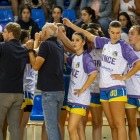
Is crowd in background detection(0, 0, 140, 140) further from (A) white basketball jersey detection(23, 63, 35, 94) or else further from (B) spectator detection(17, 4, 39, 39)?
(B) spectator detection(17, 4, 39, 39)


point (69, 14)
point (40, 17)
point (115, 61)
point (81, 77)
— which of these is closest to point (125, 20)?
point (69, 14)

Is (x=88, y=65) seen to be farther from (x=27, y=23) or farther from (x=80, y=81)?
(x=27, y=23)

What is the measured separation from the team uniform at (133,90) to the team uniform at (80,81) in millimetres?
548

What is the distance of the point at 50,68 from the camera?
3701 millimetres

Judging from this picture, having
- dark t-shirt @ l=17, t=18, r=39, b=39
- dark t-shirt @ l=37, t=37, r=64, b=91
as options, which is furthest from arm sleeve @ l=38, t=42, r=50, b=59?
dark t-shirt @ l=17, t=18, r=39, b=39

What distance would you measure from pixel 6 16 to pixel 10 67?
4.03m

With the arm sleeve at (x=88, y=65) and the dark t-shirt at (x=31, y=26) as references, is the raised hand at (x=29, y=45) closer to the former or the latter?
the arm sleeve at (x=88, y=65)

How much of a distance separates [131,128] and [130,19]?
3.45 meters

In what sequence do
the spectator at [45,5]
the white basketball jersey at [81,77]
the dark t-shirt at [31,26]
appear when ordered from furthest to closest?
the spectator at [45,5]
the dark t-shirt at [31,26]
the white basketball jersey at [81,77]

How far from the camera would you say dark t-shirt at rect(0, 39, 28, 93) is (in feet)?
12.0

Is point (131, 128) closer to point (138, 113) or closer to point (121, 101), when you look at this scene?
point (138, 113)

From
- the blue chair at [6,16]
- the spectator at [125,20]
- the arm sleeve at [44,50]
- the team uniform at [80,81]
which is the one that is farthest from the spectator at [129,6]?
the arm sleeve at [44,50]

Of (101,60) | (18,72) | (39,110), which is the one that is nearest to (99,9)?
(39,110)

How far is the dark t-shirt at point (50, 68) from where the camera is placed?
3.66m
